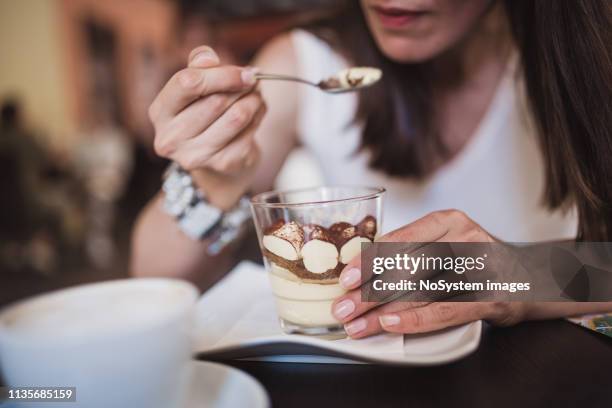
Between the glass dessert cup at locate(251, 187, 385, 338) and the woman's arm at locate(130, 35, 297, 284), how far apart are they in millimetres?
103

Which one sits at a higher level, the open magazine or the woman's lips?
the woman's lips

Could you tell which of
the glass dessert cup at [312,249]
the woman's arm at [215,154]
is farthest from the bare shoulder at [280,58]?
the glass dessert cup at [312,249]

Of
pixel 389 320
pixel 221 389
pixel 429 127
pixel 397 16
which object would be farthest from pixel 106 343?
pixel 429 127

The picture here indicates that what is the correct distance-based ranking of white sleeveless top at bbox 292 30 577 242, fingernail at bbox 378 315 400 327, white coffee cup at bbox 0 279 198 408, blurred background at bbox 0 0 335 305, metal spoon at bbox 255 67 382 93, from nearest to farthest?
white coffee cup at bbox 0 279 198 408, fingernail at bbox 378 315 400 327, metal spoon at bbox 255 67 382 93, white sleeveless top at bbox 292 30 577 242, blurred background at bbox 0 0 335 305

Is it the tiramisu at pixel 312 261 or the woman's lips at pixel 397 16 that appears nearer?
the tiramisu at pixel 312 261

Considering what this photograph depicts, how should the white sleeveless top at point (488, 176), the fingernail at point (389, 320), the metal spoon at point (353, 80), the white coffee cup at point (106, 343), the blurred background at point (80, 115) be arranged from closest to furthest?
the white coffee cup at point (106, 343), the fingernail at point (389, 320), the metal spoon at point (353, 80), the white sleeveless top at point (488, 176), the blurred background at point (80, 115)

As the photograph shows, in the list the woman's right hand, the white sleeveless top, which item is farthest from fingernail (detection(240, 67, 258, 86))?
the white sleeveless top

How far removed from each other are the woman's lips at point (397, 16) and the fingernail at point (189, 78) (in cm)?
26

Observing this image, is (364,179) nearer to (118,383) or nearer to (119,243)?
(118,383)

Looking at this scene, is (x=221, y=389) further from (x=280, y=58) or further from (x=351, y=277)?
(x=280, y=58)

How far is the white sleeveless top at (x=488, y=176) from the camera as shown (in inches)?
30.1

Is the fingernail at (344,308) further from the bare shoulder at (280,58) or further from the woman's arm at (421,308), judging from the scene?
the bare shoulder at (280,58)

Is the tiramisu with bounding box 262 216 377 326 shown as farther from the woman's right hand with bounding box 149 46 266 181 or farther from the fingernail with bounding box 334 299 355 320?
the woman's right hand with bounding box 149 46 266 181

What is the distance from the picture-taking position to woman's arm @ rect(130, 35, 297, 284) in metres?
0.43
